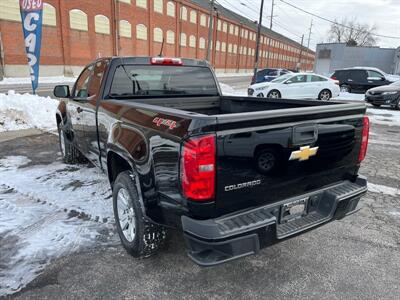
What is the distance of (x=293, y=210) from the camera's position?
8.85 feet

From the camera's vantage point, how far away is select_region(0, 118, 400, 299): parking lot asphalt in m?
2.68

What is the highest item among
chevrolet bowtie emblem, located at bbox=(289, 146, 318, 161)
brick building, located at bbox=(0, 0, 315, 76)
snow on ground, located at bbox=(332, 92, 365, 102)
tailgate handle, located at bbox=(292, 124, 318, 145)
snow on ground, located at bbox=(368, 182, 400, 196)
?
brick building, located at bbox=(0, 0, 315, 76)

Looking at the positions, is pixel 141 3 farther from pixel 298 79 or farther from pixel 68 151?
pixel 68 151

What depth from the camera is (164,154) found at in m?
2.40

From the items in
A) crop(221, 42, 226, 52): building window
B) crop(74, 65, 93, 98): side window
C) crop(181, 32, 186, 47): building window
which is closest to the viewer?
crop(74, 65, 93, 98): side window

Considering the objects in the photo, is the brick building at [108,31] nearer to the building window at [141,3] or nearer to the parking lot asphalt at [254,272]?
the building window at [141,3]

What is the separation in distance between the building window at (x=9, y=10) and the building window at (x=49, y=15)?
8.13 feet

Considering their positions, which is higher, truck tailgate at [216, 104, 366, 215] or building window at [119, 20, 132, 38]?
building window at [119, 20, 132, 38]

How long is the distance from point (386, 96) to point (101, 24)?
29.6 metres

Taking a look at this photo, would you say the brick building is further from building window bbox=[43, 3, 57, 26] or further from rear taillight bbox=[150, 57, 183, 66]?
rear taillight bbox=[150, 57, 183, 66]

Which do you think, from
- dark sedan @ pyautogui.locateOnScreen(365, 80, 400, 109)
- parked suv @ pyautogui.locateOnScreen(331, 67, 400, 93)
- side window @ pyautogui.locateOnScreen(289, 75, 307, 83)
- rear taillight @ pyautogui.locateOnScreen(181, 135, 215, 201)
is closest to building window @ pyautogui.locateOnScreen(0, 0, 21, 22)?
side window @ pyautogui.locateOnScreen(289, 75, 307, 83)

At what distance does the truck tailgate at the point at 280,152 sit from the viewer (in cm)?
224

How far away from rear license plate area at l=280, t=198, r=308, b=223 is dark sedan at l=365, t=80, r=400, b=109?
1459 cm

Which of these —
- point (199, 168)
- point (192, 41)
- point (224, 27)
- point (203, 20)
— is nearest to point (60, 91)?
point (199, 168)
